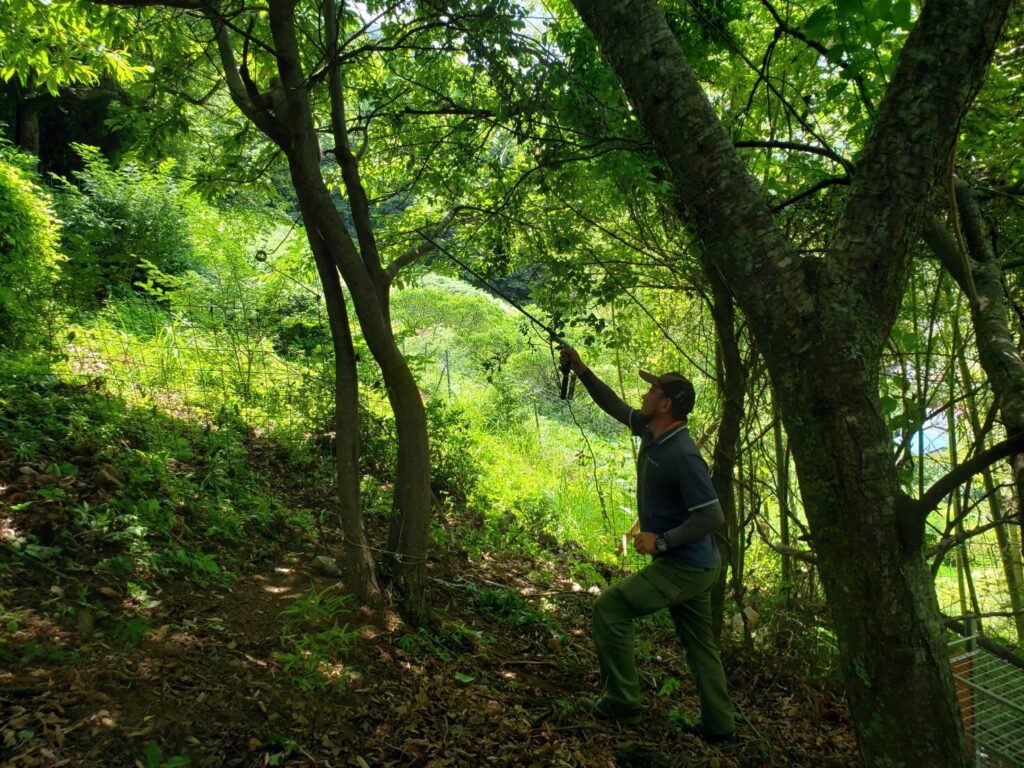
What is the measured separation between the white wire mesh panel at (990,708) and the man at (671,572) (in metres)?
1.19

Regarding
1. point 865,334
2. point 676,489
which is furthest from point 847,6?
point 676,489

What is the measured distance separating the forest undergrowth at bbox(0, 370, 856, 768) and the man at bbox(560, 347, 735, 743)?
8.9 inches

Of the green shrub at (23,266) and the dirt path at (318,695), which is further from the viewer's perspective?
the green shrub at (23,266)

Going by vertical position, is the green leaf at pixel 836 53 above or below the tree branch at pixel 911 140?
above

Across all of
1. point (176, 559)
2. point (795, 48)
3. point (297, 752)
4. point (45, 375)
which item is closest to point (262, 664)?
point (297, 752)

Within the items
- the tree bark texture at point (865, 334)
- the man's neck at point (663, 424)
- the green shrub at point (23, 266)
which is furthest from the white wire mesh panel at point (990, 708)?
the green shrub at point (23, 266)

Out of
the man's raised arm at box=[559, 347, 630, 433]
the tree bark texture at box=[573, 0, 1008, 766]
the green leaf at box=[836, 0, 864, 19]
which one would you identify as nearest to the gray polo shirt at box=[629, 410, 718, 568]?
the man's raised arm at box=[559, 347, 630, 433]

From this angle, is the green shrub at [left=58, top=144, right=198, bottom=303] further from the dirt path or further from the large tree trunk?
the large tree trunk

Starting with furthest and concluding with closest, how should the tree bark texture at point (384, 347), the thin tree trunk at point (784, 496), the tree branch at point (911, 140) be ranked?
the thin tree trunk at point (784, 496), the tree bark texture at point (384, 347), the tree branch at point (911, 140)

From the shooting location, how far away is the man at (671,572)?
11.9 feet

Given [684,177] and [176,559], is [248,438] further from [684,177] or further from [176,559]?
[684,177]

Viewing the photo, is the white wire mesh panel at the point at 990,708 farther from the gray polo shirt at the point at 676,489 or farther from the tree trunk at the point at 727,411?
the tree trunk at the point at 727,411

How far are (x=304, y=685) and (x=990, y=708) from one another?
3434 mm

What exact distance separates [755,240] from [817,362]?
0.44 m
